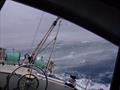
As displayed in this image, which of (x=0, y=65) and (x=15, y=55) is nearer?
(x=0, y=65)

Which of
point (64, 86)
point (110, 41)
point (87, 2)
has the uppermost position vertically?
point (87, 2)

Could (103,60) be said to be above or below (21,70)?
above

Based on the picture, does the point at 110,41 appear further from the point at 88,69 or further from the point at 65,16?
the point at 88,69

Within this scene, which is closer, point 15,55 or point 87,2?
point 87,2

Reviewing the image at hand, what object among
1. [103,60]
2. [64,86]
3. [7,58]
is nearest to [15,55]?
[7,58]

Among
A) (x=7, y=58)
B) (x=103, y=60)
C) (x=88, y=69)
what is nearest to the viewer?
(x=7, y=58)

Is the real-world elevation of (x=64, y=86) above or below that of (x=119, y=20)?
below

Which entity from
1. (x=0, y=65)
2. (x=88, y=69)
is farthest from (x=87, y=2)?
(x=88, y=69)

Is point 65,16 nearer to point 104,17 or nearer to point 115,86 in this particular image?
point 104,17

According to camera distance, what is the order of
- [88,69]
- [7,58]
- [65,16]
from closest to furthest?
[65,16] < [7,58] < [88,69]
